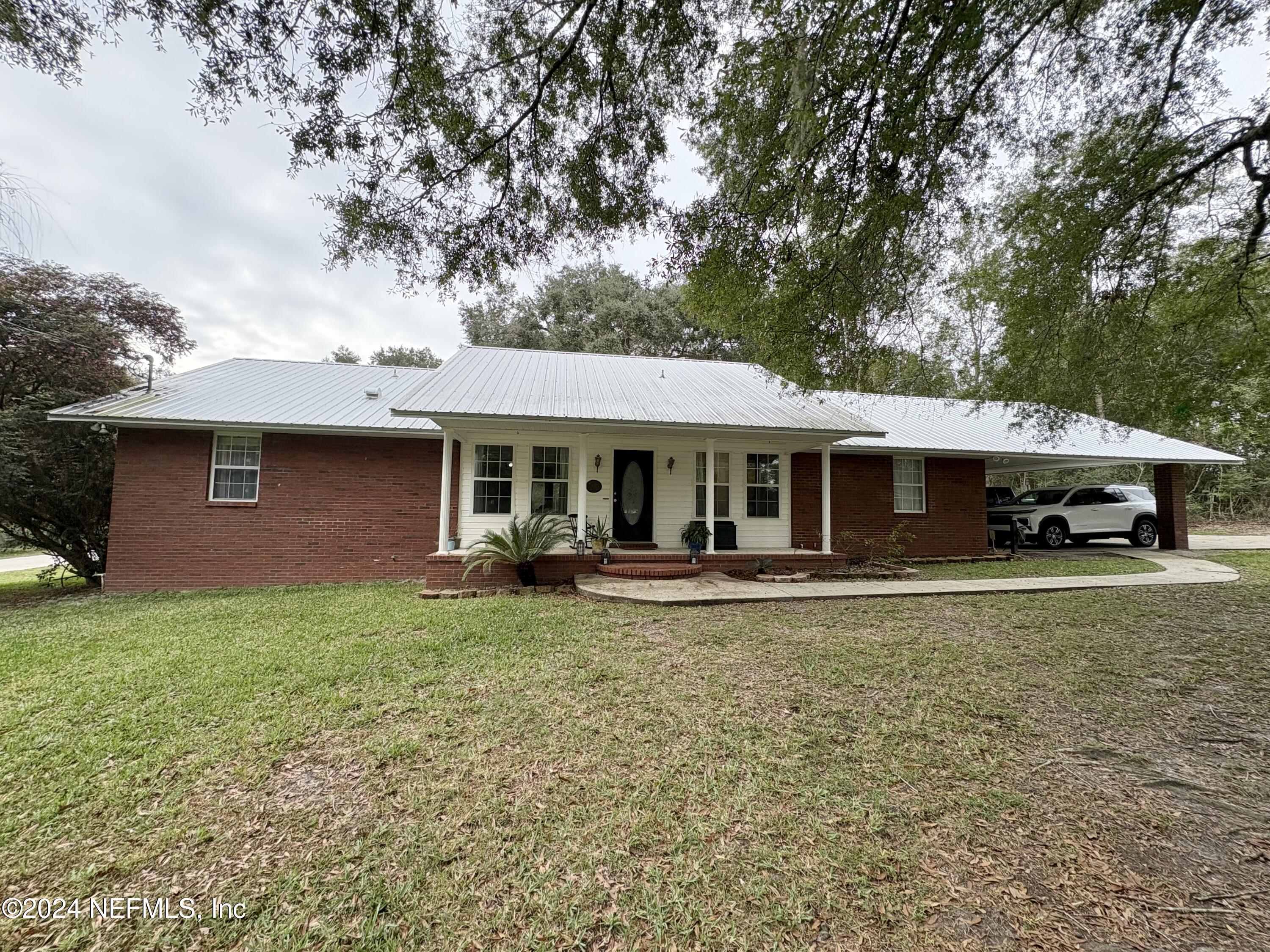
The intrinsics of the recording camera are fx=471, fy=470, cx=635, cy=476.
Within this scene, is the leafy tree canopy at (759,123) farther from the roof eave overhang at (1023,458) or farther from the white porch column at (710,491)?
the roof eave overhang at (1023,458)

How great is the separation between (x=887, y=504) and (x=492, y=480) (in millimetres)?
9275

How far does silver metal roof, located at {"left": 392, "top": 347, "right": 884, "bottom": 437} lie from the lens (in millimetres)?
8031

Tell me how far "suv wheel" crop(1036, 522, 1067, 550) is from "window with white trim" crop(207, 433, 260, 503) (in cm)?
2008

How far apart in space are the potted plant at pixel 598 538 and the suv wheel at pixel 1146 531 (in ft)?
51.6

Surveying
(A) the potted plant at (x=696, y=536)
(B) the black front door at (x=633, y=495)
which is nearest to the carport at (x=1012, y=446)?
(A) the potted plant at (x=696, y=536)

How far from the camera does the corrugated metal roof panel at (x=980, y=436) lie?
11.3m

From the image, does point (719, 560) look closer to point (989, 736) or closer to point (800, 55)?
point (989, 736)

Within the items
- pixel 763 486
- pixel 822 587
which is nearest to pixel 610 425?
pixel 763 486

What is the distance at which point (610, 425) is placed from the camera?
8.18m

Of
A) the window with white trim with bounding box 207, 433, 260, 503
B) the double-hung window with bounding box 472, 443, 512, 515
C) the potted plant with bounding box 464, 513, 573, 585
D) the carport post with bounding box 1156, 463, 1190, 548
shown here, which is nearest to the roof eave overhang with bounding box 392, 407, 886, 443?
the double-hung window with bounding box 472, 443, 512, 515

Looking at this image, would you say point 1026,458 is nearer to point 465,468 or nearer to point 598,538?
point 598,538

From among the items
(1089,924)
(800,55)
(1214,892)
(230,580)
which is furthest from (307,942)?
(230,580)

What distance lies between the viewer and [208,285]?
6512 mm

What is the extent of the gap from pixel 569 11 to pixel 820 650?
668cm
